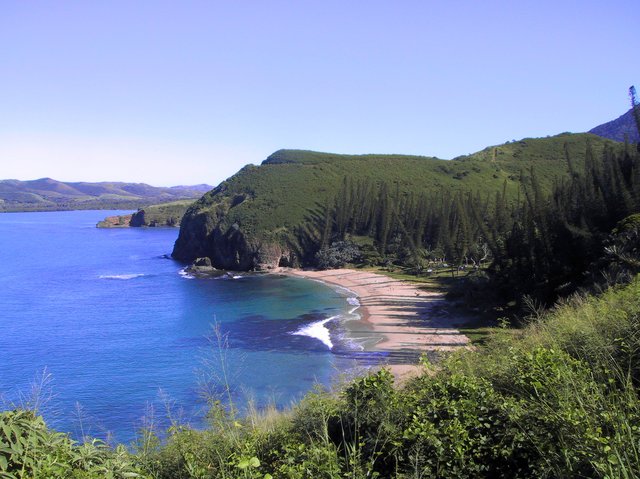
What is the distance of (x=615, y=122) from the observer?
18062 centimetres

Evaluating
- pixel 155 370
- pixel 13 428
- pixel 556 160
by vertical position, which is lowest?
pixel 155 370

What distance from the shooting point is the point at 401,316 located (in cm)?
4053

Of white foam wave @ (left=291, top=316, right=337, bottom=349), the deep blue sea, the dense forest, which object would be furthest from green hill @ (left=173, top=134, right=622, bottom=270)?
white foam wave @ (left=291, top=316, right=337, bottom=349)

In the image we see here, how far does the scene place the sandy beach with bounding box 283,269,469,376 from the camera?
1217 inches

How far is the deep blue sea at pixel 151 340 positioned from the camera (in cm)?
2158

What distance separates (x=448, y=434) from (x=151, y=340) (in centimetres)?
3473

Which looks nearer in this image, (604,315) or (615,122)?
(604,315)

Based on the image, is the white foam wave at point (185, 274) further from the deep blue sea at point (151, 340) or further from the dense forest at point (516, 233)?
the dense forest at point (516, 233)

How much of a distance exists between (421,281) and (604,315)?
5232 centimetres

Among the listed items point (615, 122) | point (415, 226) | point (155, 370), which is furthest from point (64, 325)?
point (615, 122)

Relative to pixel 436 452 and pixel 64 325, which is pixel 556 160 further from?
pixel 436 452

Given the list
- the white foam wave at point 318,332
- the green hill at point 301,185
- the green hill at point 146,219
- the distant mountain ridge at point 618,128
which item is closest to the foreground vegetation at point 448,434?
the white foam wave at point 318,332

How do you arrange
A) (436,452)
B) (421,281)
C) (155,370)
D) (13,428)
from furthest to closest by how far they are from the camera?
(421,281) < (155,370) < (436,452) < (13,428)

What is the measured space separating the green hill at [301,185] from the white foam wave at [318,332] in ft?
116
